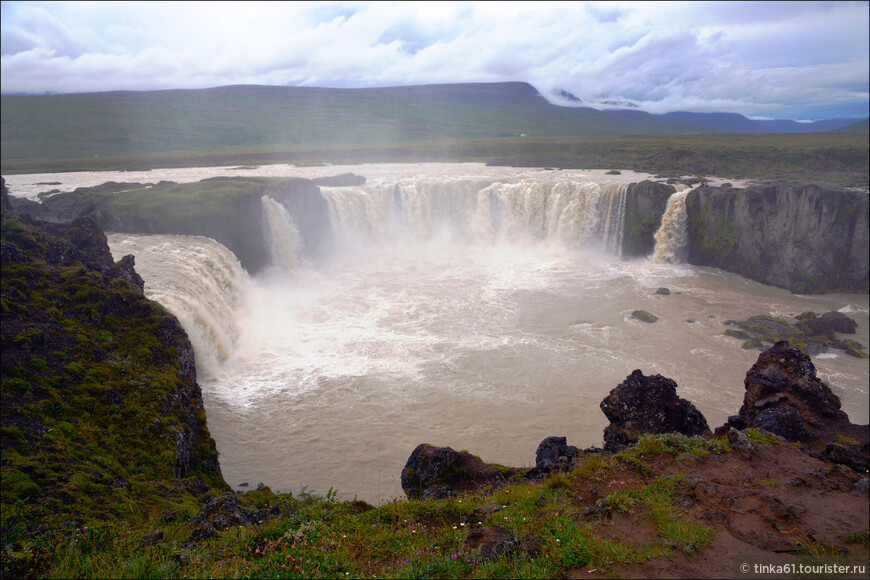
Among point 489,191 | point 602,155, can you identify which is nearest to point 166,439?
point 489,191

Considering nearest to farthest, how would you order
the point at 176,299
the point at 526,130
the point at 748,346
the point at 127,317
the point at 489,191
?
the point at 127,317 → the point at 176,299 → the point at 748,346 → the point at 489,191 → the point at 526,130

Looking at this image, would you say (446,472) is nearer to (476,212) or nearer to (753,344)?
(753,344)

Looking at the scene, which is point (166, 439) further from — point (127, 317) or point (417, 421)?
point (417, 421)

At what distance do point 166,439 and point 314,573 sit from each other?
8.53m

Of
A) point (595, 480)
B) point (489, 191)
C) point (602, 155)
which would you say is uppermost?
point (602, 155)

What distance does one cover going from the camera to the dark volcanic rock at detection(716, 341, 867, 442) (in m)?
11.1

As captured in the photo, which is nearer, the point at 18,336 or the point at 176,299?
the point at 18,336

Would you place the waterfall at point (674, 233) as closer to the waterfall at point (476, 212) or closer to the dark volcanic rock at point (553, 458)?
the waterfall at point (476, 212)

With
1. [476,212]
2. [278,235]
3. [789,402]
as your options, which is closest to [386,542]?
[789,402]

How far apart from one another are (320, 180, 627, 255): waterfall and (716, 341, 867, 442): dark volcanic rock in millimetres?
26990

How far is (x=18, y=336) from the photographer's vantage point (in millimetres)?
12500

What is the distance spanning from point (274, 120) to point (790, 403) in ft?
515

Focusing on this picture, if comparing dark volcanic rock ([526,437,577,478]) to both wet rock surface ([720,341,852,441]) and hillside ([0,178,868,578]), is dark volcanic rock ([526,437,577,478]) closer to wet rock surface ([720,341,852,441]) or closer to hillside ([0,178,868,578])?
hillside ([0,178,868,578])

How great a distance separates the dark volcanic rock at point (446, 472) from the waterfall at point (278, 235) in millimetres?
28196
